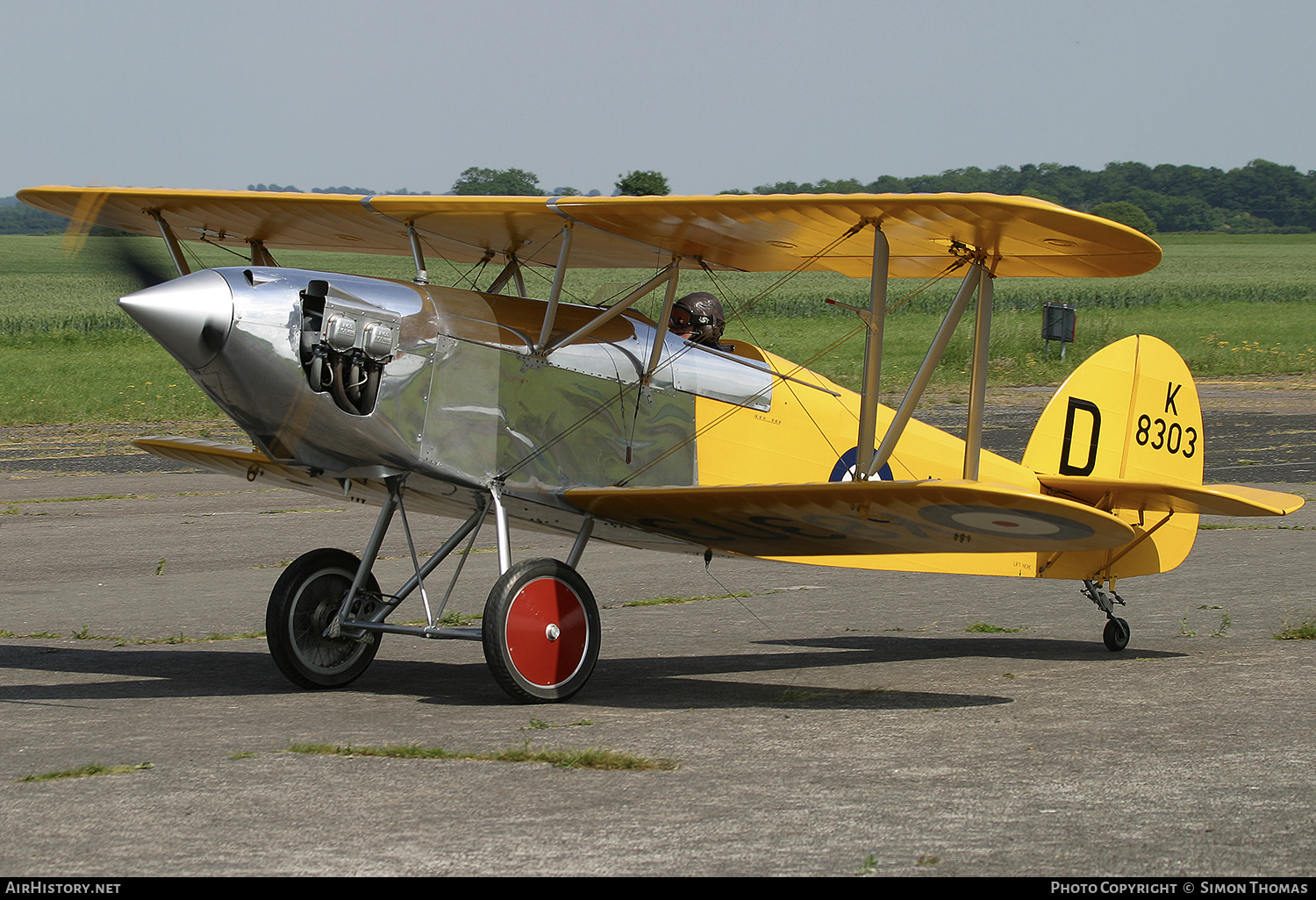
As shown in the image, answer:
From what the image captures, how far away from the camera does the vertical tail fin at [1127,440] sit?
356 inches

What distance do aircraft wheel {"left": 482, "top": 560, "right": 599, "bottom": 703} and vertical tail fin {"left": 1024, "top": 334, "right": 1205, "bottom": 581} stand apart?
12.4 ft

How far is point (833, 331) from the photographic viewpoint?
4228 centimetres

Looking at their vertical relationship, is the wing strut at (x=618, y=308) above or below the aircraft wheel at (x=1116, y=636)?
above

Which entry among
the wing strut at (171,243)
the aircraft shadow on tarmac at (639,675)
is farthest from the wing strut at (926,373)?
the wing strut at (171,243)

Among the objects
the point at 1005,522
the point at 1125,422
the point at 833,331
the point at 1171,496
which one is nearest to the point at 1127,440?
the point at 1125,422

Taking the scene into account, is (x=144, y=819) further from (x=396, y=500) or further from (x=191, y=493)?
(x=191, y=493)

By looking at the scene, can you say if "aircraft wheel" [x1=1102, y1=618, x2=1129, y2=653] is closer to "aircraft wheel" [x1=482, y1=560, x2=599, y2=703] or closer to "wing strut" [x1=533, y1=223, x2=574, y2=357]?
"aircraft wheel" [x1=482, y1=560, x2=599, y2=703]

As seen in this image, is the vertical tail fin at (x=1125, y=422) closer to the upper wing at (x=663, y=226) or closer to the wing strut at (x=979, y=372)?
the upper wing at (x=663, y=226)

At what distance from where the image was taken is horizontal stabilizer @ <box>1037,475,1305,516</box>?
22.8 feet

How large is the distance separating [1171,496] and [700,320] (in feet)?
9.97

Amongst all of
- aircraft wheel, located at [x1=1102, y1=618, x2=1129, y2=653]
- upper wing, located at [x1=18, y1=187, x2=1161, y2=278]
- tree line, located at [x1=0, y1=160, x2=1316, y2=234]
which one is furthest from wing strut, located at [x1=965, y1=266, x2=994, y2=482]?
tree line, located at [x1=0, y1=160, x2=1316, y2=234]

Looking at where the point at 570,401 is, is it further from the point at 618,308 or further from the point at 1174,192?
the point at 1174,192

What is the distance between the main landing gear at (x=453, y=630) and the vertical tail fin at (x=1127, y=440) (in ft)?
12.1
